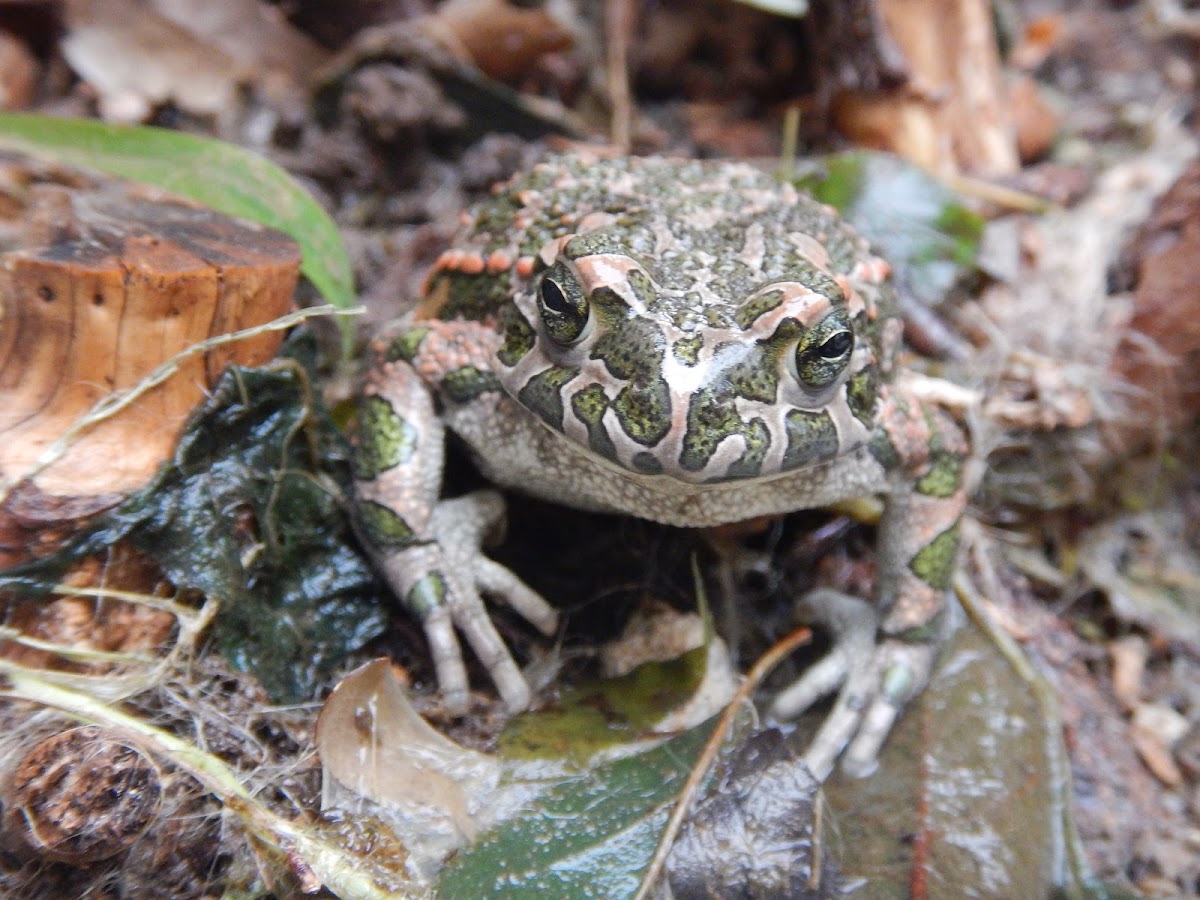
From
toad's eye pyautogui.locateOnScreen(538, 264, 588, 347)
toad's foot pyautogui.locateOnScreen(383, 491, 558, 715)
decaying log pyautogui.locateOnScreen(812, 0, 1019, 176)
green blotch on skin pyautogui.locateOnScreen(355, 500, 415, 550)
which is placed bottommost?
toad's foot pyautogui.locateOnScreen(383, 491, 558, 715)

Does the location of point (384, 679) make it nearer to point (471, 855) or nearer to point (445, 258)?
point (471, 855)

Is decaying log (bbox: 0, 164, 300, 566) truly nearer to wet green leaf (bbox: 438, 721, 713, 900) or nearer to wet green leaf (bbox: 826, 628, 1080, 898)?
wet green leaf (bbox: 438, 721, 713, 900)

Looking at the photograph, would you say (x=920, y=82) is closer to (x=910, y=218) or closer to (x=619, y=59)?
(x=910, y=218)

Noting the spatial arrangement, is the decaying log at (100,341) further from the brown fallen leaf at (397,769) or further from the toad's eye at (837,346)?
the toad's eye at (837,346)

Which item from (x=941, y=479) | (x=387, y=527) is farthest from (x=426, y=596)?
(x=941, y=479)

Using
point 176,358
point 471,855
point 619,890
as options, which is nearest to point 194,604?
point 176,358

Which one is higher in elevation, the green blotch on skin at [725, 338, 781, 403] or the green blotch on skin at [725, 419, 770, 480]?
the green blotch on skin at [725, 338, 781, 403]

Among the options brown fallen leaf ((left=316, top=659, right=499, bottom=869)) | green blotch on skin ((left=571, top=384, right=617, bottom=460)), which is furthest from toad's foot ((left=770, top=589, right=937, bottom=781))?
green blotch on skin ((left=571, top=384, right=617, bottom=460))
